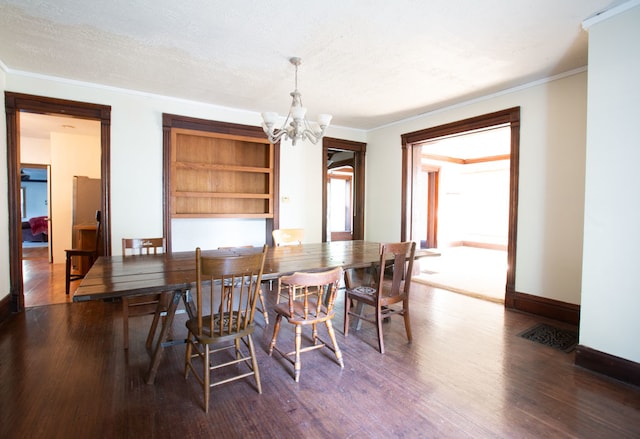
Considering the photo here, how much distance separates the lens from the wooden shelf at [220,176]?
4.40 m

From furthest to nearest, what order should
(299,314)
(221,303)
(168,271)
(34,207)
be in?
(34,207) → (299,314) → (168,271) → (221,303)

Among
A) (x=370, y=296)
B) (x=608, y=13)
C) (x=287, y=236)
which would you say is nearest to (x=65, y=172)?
(x=287, y=236)

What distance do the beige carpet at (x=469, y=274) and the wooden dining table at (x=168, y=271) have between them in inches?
72.9

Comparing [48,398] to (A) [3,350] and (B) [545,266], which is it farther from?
(B) [545,266]

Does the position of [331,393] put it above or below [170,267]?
below

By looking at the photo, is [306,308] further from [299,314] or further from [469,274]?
[469,274]

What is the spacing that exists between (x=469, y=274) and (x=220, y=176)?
14.8 feet

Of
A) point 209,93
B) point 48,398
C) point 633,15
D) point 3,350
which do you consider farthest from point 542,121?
point 3,350

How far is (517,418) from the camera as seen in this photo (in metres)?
1.84

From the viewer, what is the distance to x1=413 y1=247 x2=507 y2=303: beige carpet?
4.56m

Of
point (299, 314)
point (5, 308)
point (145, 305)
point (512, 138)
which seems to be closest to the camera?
point (299, 314)

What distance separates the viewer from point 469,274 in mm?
5652

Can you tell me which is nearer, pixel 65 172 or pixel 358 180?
pixel 358 180

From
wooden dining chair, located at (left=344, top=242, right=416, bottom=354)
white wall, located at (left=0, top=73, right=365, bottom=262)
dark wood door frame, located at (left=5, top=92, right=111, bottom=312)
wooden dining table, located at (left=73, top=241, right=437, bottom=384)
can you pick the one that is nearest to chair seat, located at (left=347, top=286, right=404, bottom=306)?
wooden dining chair, located at (left=344, top=242, right=416, bottom=354)
